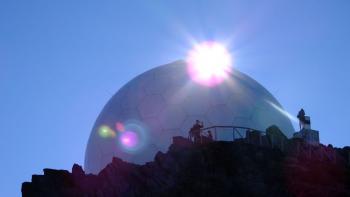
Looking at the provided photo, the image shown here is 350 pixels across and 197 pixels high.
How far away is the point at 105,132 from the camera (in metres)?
34.0

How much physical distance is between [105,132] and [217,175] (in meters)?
7.93

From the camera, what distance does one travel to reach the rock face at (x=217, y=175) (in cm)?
2745

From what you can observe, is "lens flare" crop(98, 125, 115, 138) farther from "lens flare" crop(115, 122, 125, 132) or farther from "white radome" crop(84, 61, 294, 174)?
"lens flare" crop(115, 122, 125, 132)

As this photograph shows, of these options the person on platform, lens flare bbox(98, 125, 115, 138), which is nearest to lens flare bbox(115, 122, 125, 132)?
lens flare bbox(98, 125, 115, 138)

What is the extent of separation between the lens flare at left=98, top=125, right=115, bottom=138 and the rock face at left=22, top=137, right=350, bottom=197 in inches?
155

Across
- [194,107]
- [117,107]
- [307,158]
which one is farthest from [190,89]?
[307,158]

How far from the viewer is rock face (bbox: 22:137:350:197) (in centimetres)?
2745

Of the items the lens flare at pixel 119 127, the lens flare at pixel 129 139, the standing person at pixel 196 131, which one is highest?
the lens flare at pixel 119 127

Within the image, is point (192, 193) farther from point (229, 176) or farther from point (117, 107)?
point (117, 107)

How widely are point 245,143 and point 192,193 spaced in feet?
9.44

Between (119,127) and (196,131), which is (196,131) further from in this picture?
(119,127)

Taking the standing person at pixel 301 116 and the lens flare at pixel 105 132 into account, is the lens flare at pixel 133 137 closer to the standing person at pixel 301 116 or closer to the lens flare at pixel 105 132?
the lens flare at pixel 105 132

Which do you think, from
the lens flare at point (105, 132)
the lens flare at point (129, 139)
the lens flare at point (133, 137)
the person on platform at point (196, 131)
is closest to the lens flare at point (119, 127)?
the lens flare at point (133, 137)

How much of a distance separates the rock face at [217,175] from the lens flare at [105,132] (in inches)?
155
